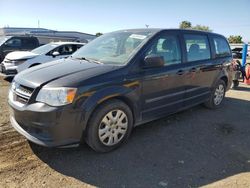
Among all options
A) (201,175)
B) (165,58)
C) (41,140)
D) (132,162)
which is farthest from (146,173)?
(165,58)

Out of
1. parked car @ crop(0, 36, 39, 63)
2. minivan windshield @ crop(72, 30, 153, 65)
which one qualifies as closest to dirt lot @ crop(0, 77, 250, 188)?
minivan windshield @ crop(72, 30, 153, 65)

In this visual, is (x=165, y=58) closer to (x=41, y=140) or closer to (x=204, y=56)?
(x=204, y=56)

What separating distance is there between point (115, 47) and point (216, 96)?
316 cm

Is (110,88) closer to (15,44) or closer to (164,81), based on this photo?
(164,81)

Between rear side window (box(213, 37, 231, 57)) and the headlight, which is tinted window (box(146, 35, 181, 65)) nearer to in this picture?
the headlight

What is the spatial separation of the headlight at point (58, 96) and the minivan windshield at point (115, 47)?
1.02 meters

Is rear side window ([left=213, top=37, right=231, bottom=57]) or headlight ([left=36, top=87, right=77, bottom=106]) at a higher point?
rear side window ([left=213, top=37, right=231, bottom=57])

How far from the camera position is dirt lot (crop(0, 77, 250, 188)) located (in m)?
3.17

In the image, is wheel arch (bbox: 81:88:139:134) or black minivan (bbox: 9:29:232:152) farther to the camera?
wheel arch (bbox: 81:88:139:134)

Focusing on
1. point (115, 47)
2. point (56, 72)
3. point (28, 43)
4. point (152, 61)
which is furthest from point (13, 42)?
point (152, 61)

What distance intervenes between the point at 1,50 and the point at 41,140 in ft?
37.6

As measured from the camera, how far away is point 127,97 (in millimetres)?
3859

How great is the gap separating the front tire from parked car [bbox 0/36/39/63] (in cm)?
1133

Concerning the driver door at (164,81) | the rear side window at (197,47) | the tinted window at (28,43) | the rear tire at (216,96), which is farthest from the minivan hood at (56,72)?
the tinted window at (28,43)
